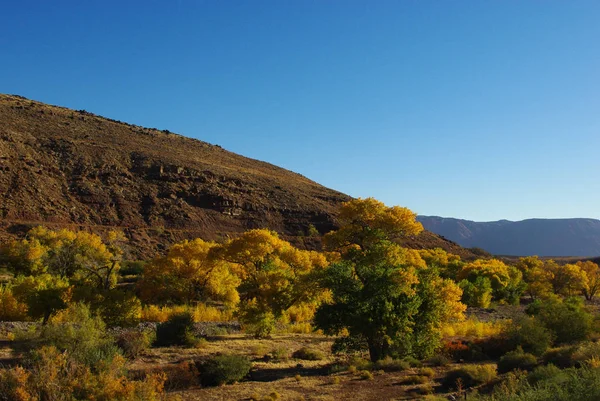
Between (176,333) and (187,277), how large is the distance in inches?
396

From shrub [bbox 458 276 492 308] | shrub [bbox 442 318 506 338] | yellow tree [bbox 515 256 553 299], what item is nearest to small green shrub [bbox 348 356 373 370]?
shrub [bbox 442 318 506 338]

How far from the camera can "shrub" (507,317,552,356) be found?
16.3 m

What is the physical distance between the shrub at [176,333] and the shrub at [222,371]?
4718mm

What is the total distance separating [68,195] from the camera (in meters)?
59.3

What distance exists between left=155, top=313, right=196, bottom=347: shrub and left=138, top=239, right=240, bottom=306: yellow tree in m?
Result: 8.35

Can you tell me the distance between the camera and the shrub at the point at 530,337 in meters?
16.3

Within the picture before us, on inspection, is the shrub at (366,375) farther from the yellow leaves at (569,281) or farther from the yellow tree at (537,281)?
the yellow leaves at (569,281)

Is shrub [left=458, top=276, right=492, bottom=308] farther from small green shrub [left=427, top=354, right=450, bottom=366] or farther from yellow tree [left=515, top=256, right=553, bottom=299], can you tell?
small green shrub [left=427, top=354, right=450, bottom=366]

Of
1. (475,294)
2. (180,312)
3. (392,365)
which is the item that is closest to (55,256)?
(180,312)

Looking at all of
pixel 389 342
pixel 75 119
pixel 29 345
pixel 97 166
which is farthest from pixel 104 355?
pixel 75 119

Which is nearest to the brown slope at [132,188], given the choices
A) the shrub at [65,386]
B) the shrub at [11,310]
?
the shrub at [11,310]

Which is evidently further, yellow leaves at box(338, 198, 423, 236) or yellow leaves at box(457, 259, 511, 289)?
yellow leaves at box(457, 259, 511, 289)

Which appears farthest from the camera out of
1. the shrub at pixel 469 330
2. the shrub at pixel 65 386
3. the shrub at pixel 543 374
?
the shrub at pixel 469 330

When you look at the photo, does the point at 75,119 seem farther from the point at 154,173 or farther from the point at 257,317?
the point at 257,317
